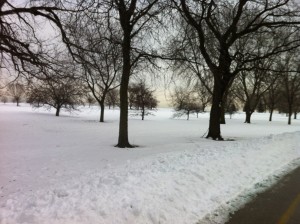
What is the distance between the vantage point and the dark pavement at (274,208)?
732 centimetres

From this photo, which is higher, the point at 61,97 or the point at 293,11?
the point at 293,11

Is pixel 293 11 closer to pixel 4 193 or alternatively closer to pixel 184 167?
pixel 184 167

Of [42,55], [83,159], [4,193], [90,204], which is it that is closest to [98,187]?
[90,204]

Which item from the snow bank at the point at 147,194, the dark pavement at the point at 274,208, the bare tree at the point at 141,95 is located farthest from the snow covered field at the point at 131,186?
the bare tree at the point at 141,95

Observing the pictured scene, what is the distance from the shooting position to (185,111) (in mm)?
62312

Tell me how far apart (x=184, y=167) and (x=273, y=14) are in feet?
51.4

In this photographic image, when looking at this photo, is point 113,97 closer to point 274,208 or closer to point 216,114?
point 216,114

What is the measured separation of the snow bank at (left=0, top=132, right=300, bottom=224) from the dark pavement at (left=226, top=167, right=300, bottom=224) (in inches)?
18.7

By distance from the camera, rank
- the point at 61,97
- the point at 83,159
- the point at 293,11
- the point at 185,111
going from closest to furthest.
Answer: the point at 83,159, the point at 293,11, the point at 61,97, the point at 185,111

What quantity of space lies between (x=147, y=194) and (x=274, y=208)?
8.88ft

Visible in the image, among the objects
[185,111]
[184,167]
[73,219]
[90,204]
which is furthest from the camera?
[185,111]

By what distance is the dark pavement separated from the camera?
732 cm

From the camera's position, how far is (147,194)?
25.5 ft

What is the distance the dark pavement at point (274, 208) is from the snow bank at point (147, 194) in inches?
18.7
